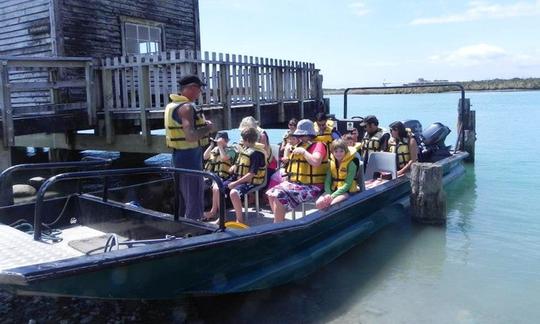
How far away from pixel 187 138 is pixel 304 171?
4.97 ft

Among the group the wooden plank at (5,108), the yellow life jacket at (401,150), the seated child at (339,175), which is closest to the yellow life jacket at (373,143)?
the yellow life jacket at (401,150)

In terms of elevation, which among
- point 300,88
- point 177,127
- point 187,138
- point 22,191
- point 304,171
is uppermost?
point 300,88

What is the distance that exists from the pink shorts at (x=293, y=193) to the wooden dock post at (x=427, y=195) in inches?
86.6

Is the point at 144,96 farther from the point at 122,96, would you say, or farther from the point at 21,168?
the point at 21,168

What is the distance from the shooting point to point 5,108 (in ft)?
25.6

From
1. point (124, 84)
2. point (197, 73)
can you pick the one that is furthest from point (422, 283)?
point (124, 84)

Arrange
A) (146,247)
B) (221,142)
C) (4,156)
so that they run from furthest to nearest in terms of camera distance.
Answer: (4,156)
(221,142)
(146,247)

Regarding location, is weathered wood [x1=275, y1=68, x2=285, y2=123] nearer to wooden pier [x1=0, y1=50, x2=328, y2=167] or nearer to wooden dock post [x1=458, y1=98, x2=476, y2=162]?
wooden pier [x1=0, y1=50, x2=328, y2=167]

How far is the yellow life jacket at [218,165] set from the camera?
634 cm

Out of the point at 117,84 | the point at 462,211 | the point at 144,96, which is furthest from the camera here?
the point at 117,84

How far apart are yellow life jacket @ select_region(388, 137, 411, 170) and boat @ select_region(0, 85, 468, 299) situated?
1.85 metres

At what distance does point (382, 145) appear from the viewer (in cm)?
788

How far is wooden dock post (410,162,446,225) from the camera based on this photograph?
732 cm

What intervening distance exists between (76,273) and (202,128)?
2.22 meters
